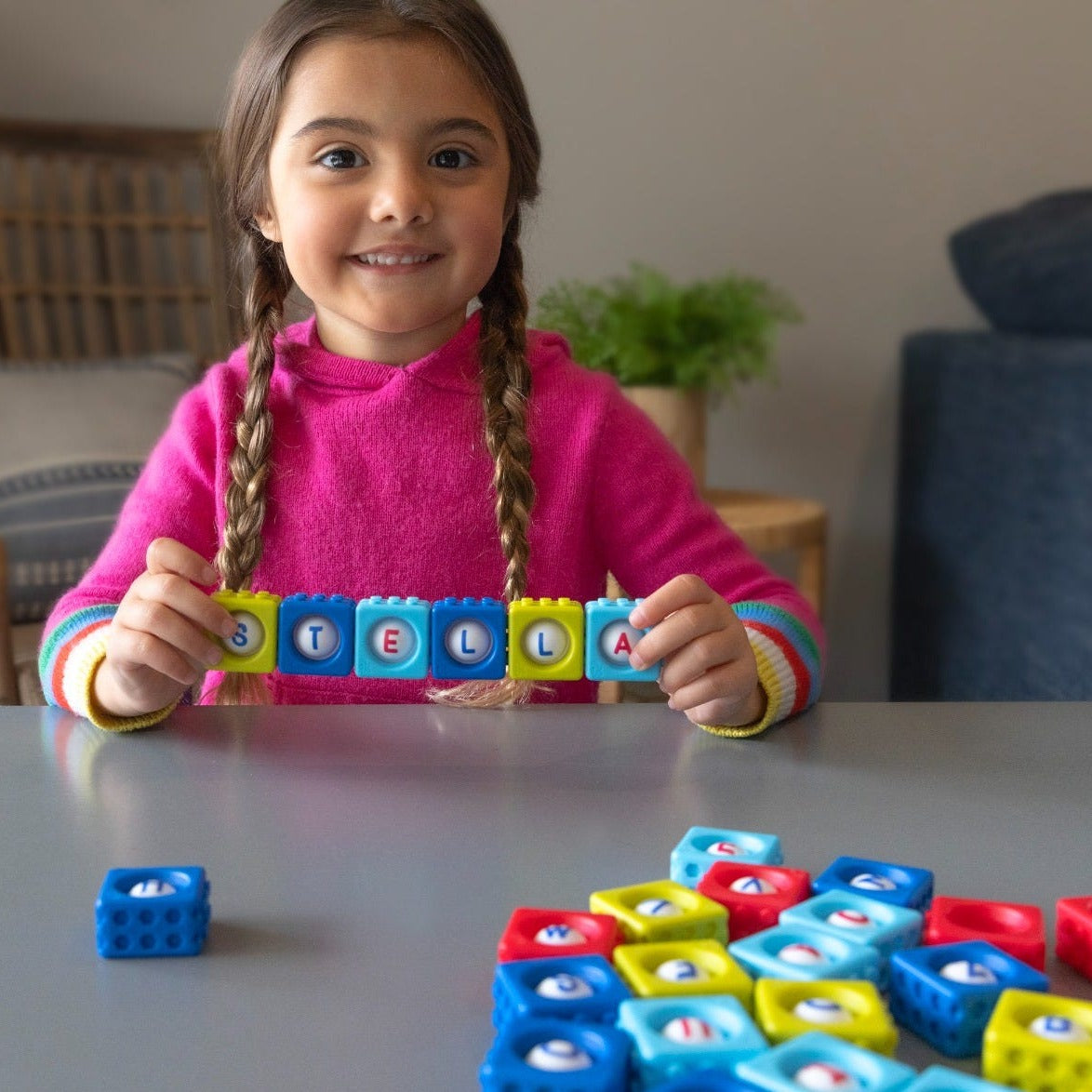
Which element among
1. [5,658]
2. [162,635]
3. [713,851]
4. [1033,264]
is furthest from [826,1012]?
[1033,264]

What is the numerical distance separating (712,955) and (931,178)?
235 centimetres

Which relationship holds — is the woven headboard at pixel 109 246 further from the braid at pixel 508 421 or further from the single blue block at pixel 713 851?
the single blue block at pixel 713 851

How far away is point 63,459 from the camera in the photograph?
2164 millimetres

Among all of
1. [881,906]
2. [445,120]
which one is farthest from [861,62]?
[881,906]

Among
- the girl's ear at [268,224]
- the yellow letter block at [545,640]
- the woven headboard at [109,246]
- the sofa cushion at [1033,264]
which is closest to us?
the yellow letter block at [545,640]

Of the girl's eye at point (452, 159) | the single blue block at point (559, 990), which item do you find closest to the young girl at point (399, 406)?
the girl's eye at point (452, 159)

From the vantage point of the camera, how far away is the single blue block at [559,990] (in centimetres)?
42

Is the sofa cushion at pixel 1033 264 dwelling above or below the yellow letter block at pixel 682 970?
above

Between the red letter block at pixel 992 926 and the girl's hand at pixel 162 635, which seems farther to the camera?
the girl's hand at pixel 162 635

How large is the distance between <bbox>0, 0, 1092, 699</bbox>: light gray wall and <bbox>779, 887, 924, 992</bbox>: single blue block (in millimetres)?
2046

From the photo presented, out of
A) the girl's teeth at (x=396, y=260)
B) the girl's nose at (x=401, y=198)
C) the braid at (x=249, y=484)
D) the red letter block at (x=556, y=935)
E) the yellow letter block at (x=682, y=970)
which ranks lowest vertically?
the yellow letter block at (x=682, y=970)

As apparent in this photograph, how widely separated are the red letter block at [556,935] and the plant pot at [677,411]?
1.61 m

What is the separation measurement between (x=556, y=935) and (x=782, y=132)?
2274 mm

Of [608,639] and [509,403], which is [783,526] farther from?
[608,639]
